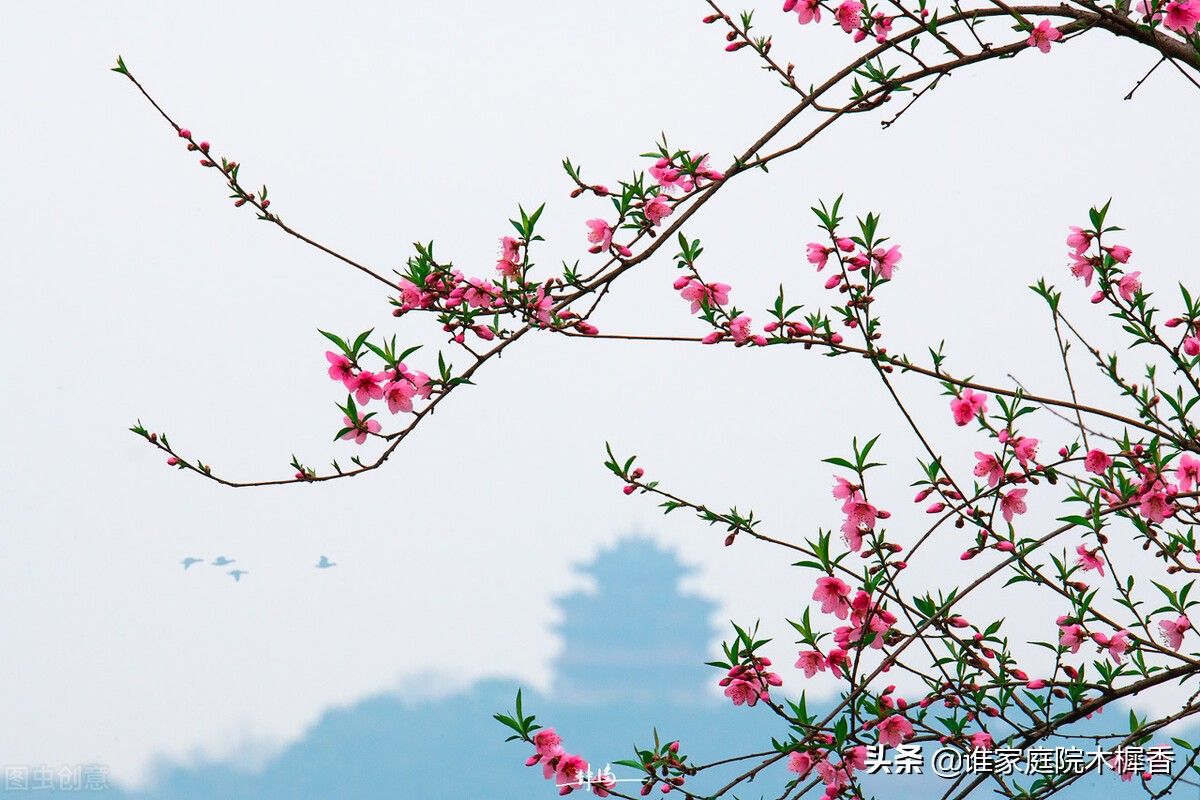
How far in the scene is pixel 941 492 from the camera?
149cm

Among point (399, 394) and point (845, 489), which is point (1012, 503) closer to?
point (845, 489)

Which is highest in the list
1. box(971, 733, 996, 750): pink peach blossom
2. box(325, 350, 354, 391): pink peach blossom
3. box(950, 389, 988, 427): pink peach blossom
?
box(325, 350, 354, 391): pink peach blossom

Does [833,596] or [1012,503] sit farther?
[1012,503]

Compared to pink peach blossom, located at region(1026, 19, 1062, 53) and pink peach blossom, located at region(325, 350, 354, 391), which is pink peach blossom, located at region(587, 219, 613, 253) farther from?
pink peach blossom, located at region(1026, 19, 1062, 53)

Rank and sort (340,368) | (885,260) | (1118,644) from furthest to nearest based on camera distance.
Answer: (1118,644) < (885,260) < (340,368)

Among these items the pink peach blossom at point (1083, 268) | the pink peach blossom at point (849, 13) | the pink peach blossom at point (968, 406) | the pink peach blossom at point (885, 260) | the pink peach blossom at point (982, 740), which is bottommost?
the pink peach blossom at point (982, 740)

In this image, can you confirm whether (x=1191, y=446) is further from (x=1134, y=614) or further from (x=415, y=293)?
(x=415, y=293)

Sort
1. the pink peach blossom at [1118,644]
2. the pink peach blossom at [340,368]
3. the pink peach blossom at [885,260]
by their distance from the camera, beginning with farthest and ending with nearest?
the pink peach blossom at [1118,644] < the pink peach blossom at [885,260] < the pink peach blossom at [340,368]

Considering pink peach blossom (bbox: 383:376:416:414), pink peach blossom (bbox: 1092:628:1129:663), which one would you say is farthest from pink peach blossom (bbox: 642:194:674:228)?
pink peach blossom (bbox: 1092:628:1129:663)

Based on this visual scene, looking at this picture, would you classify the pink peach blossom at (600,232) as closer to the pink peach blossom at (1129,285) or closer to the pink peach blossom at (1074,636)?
the pink peach blossom at (1129,285)

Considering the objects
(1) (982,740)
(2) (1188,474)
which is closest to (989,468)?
(2) (1188,474)

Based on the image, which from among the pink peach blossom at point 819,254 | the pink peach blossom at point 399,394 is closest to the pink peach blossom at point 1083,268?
the pink peach blossom at point 819,254

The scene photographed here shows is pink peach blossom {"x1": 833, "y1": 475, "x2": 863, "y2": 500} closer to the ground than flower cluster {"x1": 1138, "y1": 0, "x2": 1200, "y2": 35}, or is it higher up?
closer to the ground

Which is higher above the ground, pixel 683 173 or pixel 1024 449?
pixel 683 173
